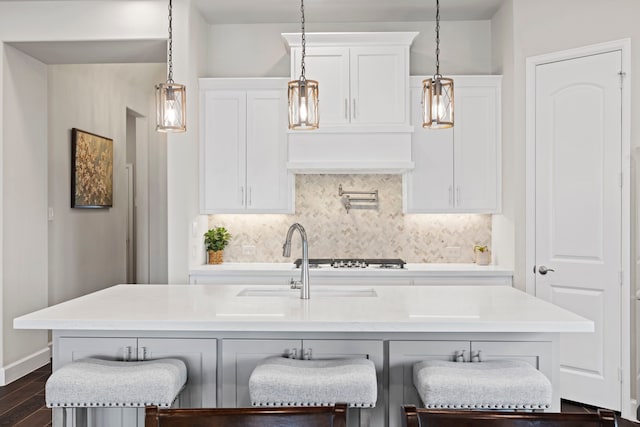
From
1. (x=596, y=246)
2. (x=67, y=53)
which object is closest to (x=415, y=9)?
(x=596, y=246)

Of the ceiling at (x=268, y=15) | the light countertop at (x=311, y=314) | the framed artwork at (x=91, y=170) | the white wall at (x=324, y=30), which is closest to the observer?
the light countertop at (x=311, y=314)

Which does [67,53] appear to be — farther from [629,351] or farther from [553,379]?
[629,351]

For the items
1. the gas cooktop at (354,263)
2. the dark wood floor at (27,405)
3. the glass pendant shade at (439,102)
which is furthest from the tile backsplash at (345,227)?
the glass pendant shade at (439,102)

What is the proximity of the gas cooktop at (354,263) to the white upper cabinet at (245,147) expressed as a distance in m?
0.51

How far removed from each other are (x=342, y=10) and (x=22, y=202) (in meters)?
3.11

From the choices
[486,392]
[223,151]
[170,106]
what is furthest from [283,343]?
[223,151]

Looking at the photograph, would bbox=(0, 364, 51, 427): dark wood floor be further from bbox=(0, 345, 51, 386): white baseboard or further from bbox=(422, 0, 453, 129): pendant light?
bbox=(422, 0, 453, 129): pendant light

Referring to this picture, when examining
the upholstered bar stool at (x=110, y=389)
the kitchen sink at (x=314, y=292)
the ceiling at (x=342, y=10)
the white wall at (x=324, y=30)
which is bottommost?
the upholstered bar stool at (x=110, y=389)

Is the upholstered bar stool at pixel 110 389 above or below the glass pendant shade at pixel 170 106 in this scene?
below

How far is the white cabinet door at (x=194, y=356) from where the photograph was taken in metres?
2.37

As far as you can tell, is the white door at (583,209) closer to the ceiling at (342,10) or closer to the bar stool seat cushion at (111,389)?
the ceiling at (342,10)

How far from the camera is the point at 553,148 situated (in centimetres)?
393

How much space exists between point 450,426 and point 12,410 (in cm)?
340

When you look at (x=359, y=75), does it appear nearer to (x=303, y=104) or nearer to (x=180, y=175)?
(x=180, y=175)
